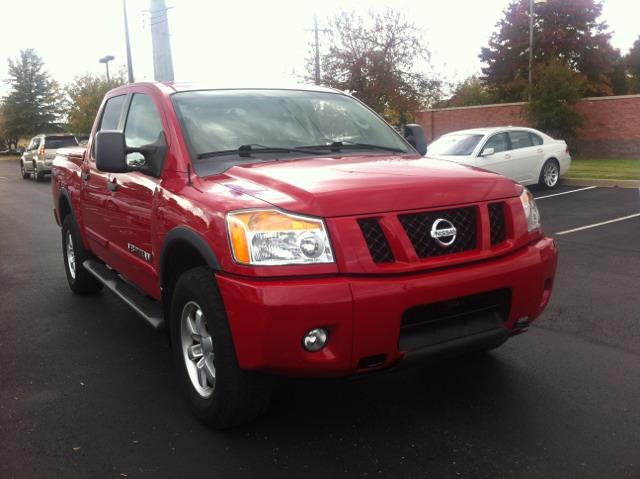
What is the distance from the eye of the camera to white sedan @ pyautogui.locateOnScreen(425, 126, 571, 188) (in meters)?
12.8

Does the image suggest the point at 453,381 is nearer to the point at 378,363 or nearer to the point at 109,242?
the point at 378,363

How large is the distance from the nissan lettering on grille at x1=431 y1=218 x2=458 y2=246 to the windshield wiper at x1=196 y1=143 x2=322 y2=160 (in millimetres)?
1162

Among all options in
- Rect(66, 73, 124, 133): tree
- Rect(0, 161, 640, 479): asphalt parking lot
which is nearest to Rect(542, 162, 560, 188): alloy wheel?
Rect(0, 161, 640, 479): asphalt parking lot

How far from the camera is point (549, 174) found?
14.4m

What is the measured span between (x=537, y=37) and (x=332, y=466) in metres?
47.5

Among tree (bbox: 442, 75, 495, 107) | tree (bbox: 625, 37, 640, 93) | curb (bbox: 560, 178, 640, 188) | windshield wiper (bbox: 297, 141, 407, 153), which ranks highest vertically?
tree (bbox: 625, 37, 640, 93)

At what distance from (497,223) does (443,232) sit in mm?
428

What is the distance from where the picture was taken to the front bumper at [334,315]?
2.78 m

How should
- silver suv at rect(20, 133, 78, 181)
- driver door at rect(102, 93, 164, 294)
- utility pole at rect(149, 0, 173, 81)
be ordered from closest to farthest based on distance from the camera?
driver door at rect(102, 93, 164, 294), utility pole at rect(149, 0, 173, 81), silver suv at rect(20, 133, 78, 181)

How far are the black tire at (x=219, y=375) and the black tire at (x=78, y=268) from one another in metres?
2.87

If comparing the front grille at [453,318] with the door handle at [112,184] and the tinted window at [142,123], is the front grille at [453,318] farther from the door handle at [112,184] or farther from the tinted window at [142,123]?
the door handle at [112,184]

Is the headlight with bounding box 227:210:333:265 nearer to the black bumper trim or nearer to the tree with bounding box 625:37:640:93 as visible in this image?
the black bumper trim

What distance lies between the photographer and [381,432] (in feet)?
10.9

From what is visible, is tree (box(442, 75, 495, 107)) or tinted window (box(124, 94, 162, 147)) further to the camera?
tree (box(442, 75, 495, 107))
